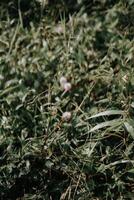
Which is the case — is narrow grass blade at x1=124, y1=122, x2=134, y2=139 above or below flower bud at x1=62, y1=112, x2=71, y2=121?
above

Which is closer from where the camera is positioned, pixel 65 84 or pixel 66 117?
pixel 66 117

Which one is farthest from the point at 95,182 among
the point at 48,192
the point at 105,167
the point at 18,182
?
the point at 18,182

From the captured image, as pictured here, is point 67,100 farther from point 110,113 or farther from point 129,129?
point 129,129

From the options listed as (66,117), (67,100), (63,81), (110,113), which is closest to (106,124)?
(110,113)

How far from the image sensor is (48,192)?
7.71 feet

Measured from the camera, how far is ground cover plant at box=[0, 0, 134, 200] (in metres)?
2.36

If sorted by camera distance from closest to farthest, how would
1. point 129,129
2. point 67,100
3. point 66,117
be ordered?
point 129,129 → point 66,117 → point 67,100

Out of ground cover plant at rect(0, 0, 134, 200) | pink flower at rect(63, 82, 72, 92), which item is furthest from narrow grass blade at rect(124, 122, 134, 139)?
pink flower at rect(63, 82, 72, 92)

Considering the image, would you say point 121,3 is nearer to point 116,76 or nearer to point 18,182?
point 116,76

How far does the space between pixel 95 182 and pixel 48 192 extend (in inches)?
9.1

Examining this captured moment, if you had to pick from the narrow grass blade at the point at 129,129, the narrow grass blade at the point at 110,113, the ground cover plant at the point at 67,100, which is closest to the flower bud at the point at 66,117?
the ground cover plant at the point at 67,100

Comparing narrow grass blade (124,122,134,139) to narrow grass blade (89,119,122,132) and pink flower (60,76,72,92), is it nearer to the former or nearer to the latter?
narrow grass blade (89,119,122,132)

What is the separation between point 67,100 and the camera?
2.70 metres

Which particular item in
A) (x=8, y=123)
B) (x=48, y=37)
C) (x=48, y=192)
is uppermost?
(x=48, y=37)
